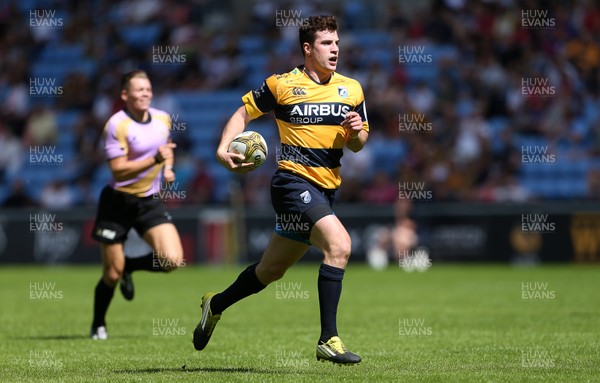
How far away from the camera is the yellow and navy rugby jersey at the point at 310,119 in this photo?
869 centimetres

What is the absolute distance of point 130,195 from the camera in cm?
1170

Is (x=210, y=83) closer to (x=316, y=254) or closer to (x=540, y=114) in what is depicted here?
(x=316, y=254)

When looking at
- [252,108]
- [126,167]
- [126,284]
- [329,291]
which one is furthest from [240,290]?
[126,284]

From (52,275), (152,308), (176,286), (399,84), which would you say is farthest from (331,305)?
(399,84)

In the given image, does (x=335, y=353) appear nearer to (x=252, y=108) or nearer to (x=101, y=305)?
(x=252, y=108)

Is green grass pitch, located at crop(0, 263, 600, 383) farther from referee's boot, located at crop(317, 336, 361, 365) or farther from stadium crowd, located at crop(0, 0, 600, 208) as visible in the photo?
stadium crowd, located at crop(0, 0, 600, 208)

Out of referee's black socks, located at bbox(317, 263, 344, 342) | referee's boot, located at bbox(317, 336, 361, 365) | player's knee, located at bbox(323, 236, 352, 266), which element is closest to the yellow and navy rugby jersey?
player's knee, located at bbox(323, 236, 352, 266)

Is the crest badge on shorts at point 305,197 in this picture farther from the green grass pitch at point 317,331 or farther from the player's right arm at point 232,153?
the green grass pitch at point 317,331

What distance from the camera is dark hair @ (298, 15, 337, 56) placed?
28.6 feet

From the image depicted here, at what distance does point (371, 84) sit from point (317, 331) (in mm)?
14823

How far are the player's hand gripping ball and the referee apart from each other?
2.88 metres

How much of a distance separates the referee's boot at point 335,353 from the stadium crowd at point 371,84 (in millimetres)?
15607

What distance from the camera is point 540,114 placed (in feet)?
80.3

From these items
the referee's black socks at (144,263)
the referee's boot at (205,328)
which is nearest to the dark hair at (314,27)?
the referee's boot at (205,328)
